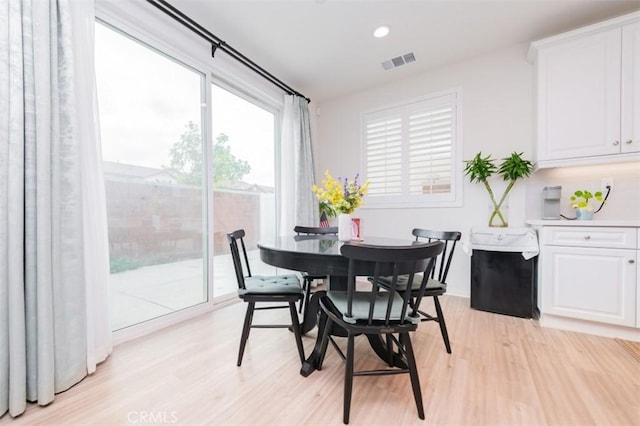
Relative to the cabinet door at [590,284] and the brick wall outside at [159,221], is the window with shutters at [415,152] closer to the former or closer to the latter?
the cabinet door at [590,284]

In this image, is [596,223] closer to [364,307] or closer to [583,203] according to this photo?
[583,203]

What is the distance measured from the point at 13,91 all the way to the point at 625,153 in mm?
4059

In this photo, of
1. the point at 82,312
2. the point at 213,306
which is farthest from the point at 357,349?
the point at 82,312

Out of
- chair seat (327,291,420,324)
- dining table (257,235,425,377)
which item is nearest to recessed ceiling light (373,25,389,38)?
dining table (257,235,425,377)

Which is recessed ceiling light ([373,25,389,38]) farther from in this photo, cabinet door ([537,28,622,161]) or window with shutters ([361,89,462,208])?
cabinet door ([537,28,622,161])

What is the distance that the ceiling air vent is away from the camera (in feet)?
9.71

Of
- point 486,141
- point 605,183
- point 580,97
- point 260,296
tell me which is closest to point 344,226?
point 260,296

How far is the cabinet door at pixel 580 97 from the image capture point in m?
2.17

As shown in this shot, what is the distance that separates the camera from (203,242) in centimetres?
261

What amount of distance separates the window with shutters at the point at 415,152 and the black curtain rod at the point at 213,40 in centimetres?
140

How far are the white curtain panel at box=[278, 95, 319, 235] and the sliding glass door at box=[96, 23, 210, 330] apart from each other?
107 cm

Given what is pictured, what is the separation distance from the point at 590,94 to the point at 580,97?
6 cm

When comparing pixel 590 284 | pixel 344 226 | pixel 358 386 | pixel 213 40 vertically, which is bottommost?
pixel 358 386

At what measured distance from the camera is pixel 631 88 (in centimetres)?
211
